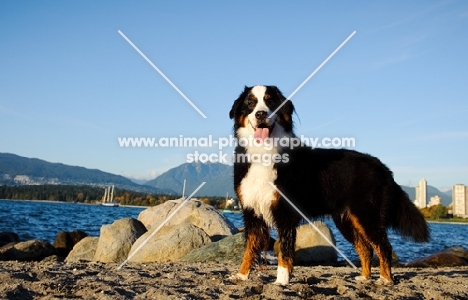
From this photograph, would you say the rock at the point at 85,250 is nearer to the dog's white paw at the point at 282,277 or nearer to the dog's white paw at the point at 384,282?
the dog's white paw at the point at 282,277

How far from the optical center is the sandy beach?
15.3 ft

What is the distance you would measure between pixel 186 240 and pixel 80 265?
416 centimetres

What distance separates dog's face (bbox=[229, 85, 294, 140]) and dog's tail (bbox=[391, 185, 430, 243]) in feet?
7.93

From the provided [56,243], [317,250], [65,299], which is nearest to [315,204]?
[65,299]

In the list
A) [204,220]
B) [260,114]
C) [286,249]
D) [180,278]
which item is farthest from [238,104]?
[204,220]

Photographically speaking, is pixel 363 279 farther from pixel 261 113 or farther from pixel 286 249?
pixel 261 113

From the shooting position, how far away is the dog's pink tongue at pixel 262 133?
5.80 metres

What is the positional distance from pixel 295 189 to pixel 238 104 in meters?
1.41

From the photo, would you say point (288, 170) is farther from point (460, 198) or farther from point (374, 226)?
point (460, 198)

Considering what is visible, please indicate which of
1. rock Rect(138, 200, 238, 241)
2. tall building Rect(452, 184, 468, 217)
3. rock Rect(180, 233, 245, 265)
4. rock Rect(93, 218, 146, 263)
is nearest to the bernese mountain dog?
rock Rect(180, 233, 245, 265)

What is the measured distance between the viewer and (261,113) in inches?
223

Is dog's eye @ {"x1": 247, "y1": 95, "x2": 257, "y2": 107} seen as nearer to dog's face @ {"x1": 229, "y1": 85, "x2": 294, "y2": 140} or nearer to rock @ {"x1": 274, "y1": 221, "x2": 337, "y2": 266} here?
dog's face @ {"x1": 229, "y1": 85, "x2": 294, "y2": 140}

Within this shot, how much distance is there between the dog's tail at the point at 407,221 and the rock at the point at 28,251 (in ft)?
36.2

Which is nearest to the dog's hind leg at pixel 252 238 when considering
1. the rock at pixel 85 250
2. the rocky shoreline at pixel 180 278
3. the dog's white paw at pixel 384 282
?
the rocky shoreline at pixel 180 278
